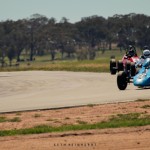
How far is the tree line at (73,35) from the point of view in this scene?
135 metres

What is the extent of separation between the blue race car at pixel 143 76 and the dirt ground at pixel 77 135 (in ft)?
20.0

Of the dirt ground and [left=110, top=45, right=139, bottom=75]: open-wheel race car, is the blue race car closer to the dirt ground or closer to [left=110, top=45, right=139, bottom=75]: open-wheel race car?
[left=110, top=45, right=139, bottom=75]: open-wheel race car

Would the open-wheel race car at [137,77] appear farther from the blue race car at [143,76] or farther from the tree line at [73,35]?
the tree line at [73,35]

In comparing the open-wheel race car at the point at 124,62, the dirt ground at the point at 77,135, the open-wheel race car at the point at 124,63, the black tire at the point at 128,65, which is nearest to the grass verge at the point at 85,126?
the dirt ground at the point at 77,135

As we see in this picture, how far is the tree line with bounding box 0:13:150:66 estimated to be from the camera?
135375mm

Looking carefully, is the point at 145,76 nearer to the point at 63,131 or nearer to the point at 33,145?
the point at 63,131

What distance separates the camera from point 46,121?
12320 mm

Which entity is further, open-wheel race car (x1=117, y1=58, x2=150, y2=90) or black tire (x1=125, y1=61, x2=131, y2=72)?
black tire (x1=125, y1=61, x2=131, y2=72)

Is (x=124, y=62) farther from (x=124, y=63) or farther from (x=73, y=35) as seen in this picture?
(x=73, y=35)

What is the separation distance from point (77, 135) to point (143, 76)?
35.9 feet

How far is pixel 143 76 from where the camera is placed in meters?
20.2

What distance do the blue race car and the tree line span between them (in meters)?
110

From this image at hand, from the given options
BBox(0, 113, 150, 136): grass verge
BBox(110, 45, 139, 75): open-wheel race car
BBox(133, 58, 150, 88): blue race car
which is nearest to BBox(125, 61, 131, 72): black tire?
BBox(110, 45, 139, 75): open-wheel race car

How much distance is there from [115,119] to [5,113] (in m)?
4.13
